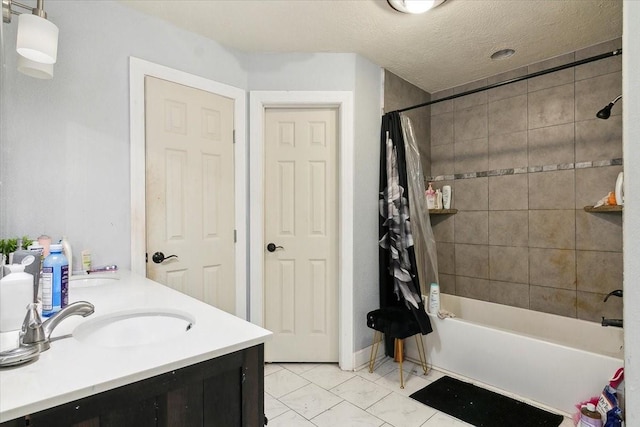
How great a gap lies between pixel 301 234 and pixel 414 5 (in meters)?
1.68

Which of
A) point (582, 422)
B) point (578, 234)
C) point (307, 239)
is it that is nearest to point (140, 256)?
point (307, 239)

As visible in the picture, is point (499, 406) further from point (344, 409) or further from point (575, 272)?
point (575, 272)

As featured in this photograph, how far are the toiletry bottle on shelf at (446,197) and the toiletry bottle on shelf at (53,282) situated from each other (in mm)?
2951

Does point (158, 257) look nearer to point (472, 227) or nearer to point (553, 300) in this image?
point (472, 227)

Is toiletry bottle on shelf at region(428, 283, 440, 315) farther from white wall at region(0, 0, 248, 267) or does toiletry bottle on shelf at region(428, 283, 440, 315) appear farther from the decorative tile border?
white wall at region(0, 0, 248, 267)

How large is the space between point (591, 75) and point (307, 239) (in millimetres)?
2428

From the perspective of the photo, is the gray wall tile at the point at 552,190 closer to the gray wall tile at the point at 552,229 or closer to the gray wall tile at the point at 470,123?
the gray wall tile at the point at 552,229

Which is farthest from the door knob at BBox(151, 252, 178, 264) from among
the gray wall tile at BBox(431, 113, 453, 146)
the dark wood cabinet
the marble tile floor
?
the gray wall tile at BBox(431, 113, 453, 146)

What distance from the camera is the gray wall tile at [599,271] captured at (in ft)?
7.66

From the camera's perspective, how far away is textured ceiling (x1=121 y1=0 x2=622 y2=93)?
1.94 m

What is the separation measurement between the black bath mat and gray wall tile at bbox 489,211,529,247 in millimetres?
1265

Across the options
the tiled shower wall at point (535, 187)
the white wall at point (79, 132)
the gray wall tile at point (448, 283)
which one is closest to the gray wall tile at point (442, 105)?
the tiled shower wall at point (535, 187)

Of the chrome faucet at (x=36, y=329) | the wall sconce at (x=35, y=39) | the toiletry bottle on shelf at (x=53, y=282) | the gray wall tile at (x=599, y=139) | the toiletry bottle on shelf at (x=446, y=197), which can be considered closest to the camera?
the chrome faucet at (x=36, y=329)

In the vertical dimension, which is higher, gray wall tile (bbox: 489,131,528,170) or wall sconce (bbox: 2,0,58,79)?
wall sconce (bbox: 2,0,58,79)
